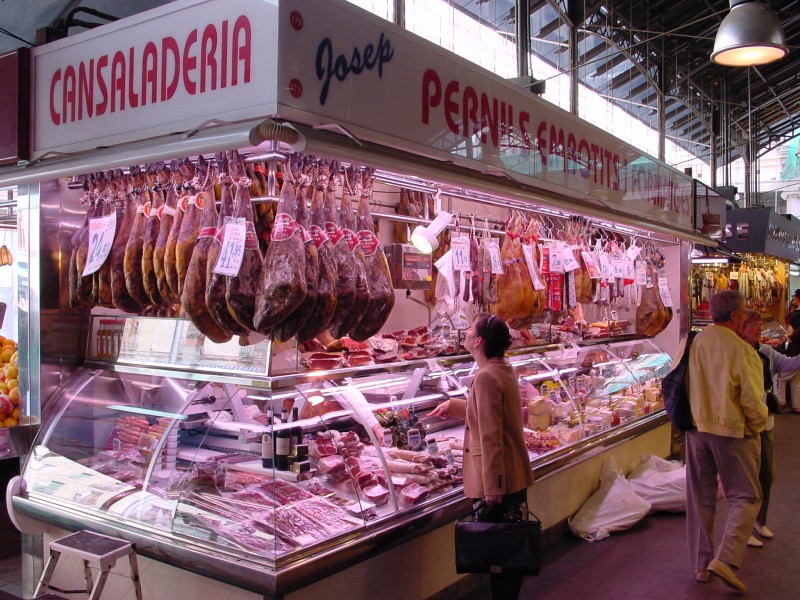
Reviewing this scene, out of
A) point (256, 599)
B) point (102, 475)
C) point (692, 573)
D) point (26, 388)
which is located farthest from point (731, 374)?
point (26, 388)

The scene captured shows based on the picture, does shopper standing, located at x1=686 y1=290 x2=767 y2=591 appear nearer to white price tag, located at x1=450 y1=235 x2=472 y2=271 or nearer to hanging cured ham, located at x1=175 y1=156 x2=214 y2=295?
white price tag, located at x1=450 y1=235 x2=472 y2=271

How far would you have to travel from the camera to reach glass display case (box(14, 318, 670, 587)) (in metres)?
3.29

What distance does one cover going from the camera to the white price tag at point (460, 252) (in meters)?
4.63

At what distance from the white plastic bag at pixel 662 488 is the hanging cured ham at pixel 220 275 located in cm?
431

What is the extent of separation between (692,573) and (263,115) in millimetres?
4272

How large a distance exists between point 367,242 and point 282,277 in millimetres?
644

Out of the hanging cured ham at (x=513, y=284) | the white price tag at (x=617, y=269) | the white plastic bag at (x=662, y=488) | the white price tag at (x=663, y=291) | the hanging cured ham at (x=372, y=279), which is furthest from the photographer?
the white price tag at (x=663, y=291)

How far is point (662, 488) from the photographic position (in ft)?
19.5

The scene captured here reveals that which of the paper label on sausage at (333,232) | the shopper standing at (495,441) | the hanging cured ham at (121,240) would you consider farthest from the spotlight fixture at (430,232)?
the hanging cured ham at (121,240)

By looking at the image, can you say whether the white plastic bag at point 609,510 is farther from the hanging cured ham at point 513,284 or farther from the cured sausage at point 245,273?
the cured sausage at point 245,273

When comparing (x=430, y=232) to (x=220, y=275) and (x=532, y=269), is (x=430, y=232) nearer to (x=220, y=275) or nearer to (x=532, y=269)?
(x=532, y=269)

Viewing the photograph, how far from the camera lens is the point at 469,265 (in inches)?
186

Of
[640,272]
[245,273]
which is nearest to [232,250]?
[245,273]

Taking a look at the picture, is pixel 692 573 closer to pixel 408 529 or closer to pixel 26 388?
pixel 408 529
